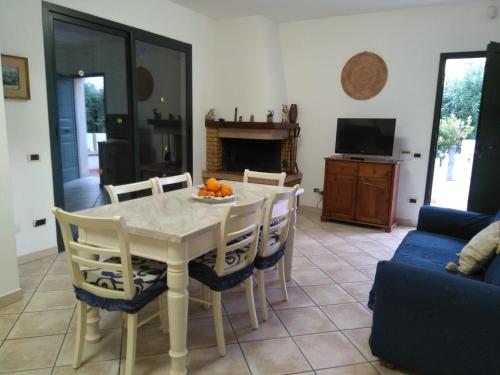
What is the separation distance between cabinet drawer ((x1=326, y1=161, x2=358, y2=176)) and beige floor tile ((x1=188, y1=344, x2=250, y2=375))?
3.12 metres

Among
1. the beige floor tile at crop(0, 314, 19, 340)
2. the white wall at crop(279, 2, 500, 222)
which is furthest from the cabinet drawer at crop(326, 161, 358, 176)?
the beige floor tile at crop(0, 314, 19, 340)

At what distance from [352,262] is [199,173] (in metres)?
2.68

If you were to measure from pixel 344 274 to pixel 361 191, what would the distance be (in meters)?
1.70

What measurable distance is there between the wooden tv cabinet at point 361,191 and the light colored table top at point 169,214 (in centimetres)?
233

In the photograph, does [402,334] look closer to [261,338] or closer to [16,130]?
[261,338]

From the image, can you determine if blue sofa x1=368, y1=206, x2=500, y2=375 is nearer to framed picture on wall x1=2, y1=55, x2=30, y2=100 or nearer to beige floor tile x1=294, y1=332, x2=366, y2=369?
beige floor tile x1=294, y1=332, x2=366, y2=369

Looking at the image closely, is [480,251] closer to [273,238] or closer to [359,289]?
[359,289]

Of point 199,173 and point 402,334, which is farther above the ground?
point 199,173

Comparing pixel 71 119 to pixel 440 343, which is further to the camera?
pixel 71 119

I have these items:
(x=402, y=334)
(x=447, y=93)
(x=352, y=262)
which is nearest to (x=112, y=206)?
(x=402, y=334)

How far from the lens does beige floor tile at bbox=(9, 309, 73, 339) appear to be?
227 cm

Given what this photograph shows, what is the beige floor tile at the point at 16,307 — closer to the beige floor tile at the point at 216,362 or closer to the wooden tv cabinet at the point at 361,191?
the beige floor tile at the point at 216,362

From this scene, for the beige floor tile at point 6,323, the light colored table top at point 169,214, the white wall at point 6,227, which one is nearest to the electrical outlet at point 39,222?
the white wall at point 6,227

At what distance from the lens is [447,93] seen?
4555mm
